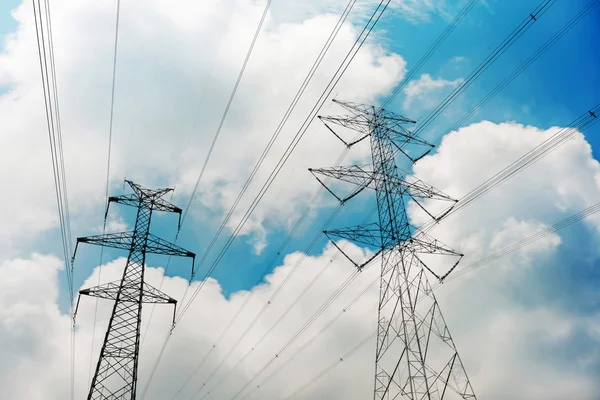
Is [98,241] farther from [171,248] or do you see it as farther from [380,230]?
[380,230]

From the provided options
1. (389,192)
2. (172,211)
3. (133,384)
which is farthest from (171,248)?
(389,192)

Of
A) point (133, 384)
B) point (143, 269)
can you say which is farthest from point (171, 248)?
point (133, 384)

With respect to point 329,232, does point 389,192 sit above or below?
above

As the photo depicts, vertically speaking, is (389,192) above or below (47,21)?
above

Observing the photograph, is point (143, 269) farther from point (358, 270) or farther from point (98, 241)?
point (358, 270)

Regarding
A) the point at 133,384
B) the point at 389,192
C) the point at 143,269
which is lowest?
the point at 133,384

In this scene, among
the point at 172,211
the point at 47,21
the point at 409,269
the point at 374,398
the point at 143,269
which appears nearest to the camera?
the point at 47,21

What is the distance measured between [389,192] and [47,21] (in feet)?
54.4

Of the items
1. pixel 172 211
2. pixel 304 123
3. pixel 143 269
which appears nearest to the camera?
pixel 304 123

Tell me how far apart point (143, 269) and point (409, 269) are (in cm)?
1356

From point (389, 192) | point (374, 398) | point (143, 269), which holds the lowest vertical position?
point (374, 398)

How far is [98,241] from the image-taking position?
19.6m

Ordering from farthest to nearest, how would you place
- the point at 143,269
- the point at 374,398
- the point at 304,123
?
1. the point at 143,269
2. the point at 374,398
3. the point at 304,123

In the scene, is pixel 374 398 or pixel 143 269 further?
pixel 143 269
